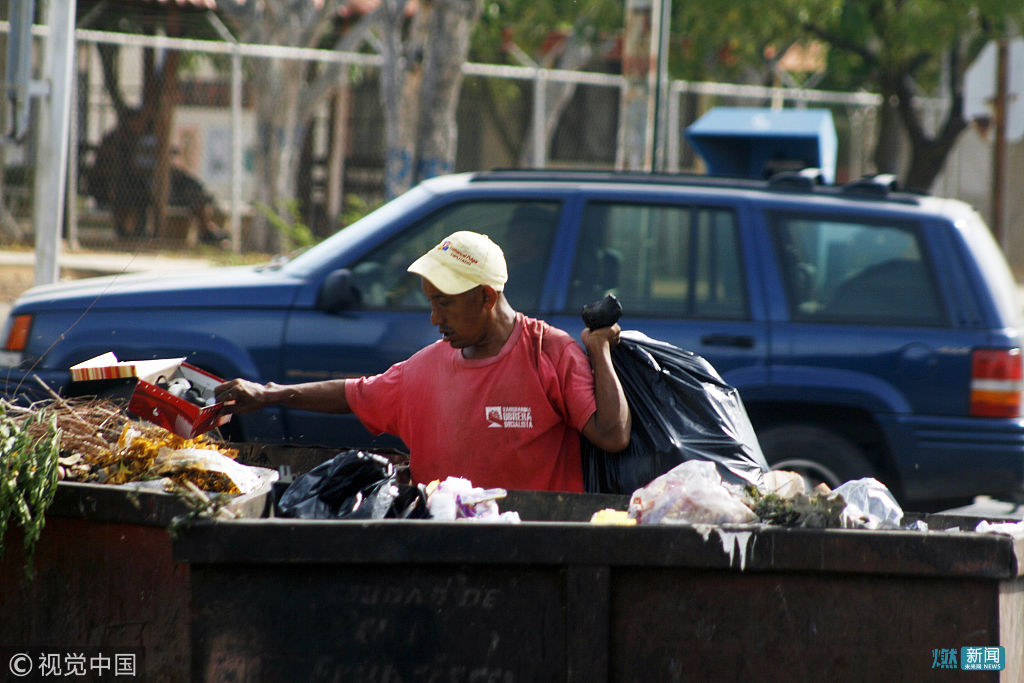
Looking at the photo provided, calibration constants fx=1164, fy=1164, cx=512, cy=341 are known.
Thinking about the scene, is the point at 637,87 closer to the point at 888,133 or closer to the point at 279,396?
the point at 279,396

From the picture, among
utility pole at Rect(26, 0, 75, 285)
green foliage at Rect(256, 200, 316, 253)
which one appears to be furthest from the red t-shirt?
green foliage at Rect(256, 200, 316, 253)

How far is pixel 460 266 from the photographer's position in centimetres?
340

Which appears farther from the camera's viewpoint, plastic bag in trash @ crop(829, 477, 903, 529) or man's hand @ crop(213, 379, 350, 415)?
man's hand @ crop(213, 379, 350, 415)

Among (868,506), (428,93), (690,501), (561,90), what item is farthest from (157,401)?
(561,90)

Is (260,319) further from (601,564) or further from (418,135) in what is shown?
(418,135)

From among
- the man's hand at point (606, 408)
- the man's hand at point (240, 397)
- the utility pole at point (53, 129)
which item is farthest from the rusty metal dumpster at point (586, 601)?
the utility pole at point (53, 129)

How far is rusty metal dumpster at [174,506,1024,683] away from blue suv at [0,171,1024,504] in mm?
2735

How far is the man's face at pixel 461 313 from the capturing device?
11.2 feet

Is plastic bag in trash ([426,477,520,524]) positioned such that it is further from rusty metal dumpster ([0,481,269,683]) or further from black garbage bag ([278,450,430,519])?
rusty metal dumpster ([0,481,269,683])

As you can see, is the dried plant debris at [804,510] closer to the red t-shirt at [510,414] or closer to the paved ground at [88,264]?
the red t-shirt at [510,414]

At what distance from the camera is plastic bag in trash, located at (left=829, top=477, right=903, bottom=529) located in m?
2.70

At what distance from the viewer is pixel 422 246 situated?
5.58 meters

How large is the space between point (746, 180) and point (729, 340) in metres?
0.95


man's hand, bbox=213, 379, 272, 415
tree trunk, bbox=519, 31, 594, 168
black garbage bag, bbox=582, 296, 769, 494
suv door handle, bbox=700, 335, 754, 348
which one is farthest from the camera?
tree trunk, bbox=519, 31, 594, 168
